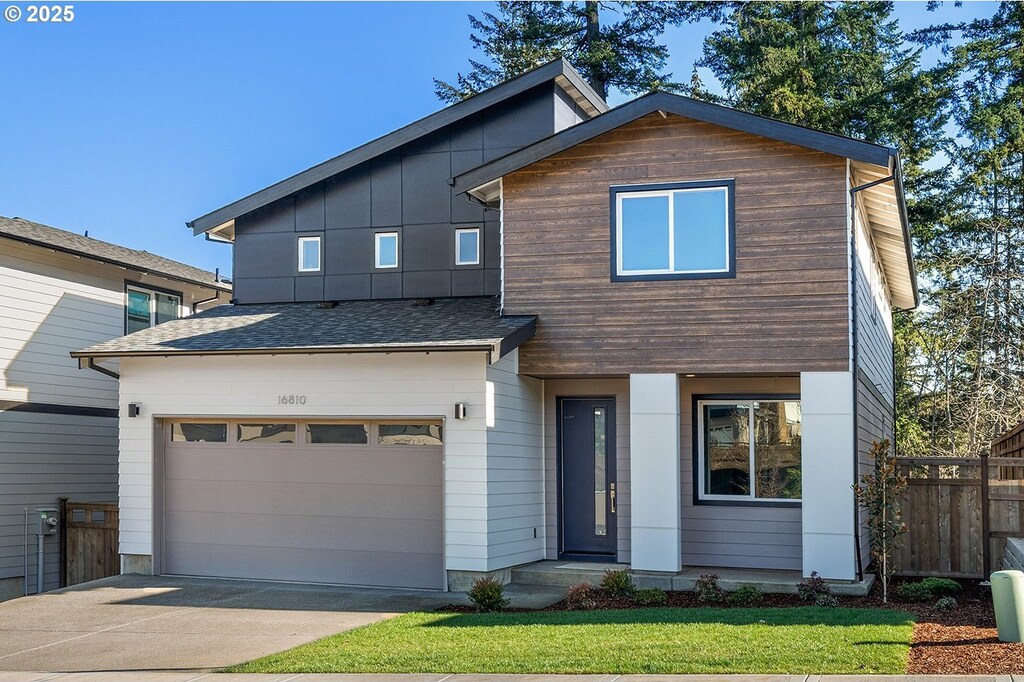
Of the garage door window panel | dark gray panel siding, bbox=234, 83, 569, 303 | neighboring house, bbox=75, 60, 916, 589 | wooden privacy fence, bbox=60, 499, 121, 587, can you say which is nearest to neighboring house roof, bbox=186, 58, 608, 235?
dark gray panel siding, bbox=234, 83, 569, 303

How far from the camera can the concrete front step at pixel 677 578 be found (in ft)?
42.7

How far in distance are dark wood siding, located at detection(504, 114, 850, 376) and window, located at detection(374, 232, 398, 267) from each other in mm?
3095

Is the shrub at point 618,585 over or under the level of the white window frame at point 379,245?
under

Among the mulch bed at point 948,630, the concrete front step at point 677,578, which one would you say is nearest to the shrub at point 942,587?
the mulch bed at point 948,630

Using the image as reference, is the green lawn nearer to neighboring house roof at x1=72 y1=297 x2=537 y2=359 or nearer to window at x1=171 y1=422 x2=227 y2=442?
neighboring house roof at x1=72 y1=297 x2=537 y2=359

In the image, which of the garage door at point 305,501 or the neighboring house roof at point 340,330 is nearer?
the neighboring house roof at point 340,330

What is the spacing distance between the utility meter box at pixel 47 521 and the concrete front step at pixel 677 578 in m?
8.24

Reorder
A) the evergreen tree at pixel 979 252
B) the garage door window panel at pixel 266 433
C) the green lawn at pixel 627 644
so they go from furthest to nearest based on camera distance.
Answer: the evergreen tree at pixel 979 252, the garage door window panel at pixel 266 433, the green lawn at pixel 627 644

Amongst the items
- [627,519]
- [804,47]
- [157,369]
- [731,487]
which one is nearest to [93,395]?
[157,369]

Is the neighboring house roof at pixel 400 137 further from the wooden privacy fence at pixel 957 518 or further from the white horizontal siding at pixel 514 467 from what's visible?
the wooden privacy fence at pixel 957 518

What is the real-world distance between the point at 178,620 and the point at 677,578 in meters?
5.92

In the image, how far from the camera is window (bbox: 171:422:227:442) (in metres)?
15.2

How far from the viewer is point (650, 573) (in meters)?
13.7

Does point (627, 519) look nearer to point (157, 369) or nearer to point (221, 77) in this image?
point (157, 369)
